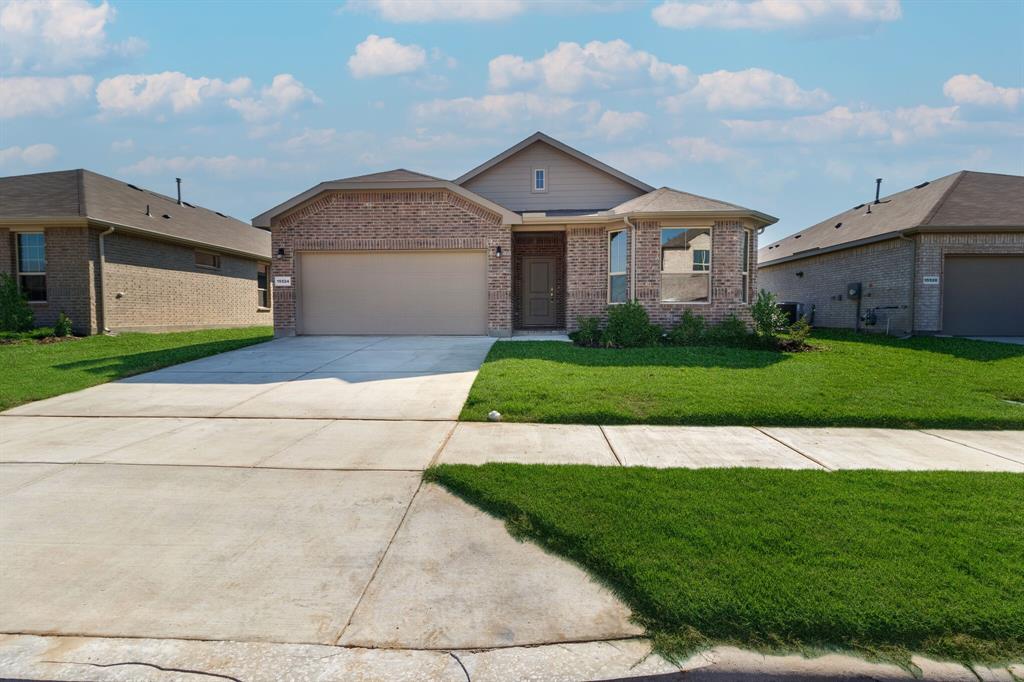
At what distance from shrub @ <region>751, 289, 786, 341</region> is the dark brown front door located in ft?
19.7

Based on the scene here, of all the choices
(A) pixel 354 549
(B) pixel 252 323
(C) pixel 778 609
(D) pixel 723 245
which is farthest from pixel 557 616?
(B) pixel 252 323

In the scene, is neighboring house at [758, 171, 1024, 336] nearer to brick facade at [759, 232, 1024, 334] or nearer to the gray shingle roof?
brick facade at [759, 232, 1024, 334]

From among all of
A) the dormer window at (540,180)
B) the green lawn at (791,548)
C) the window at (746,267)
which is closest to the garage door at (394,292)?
the dormer window at (540,180)

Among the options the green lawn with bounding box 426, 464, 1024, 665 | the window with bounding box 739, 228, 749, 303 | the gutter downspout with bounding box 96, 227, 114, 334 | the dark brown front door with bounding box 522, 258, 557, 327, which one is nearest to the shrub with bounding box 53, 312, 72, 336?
the gutter downspout with bounding box 96, 227, 114, 334

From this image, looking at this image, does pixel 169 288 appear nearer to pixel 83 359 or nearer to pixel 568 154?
pixel 83 359

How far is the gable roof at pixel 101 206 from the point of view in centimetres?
1472

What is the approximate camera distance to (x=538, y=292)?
16.4 metres

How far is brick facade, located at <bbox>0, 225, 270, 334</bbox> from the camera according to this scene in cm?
1471

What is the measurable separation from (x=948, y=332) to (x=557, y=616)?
58.1ft

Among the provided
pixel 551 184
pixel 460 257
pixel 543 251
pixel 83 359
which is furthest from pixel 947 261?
pixel 83 359

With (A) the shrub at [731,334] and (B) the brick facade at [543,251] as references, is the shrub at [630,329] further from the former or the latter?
(B) the brick facade at [543,251]

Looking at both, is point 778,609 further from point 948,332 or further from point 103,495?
point 948,332

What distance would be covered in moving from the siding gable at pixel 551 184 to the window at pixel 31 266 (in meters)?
12.3

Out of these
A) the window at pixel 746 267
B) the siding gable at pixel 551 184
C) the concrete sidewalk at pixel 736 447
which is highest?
the siding gable at pixel 551 184
